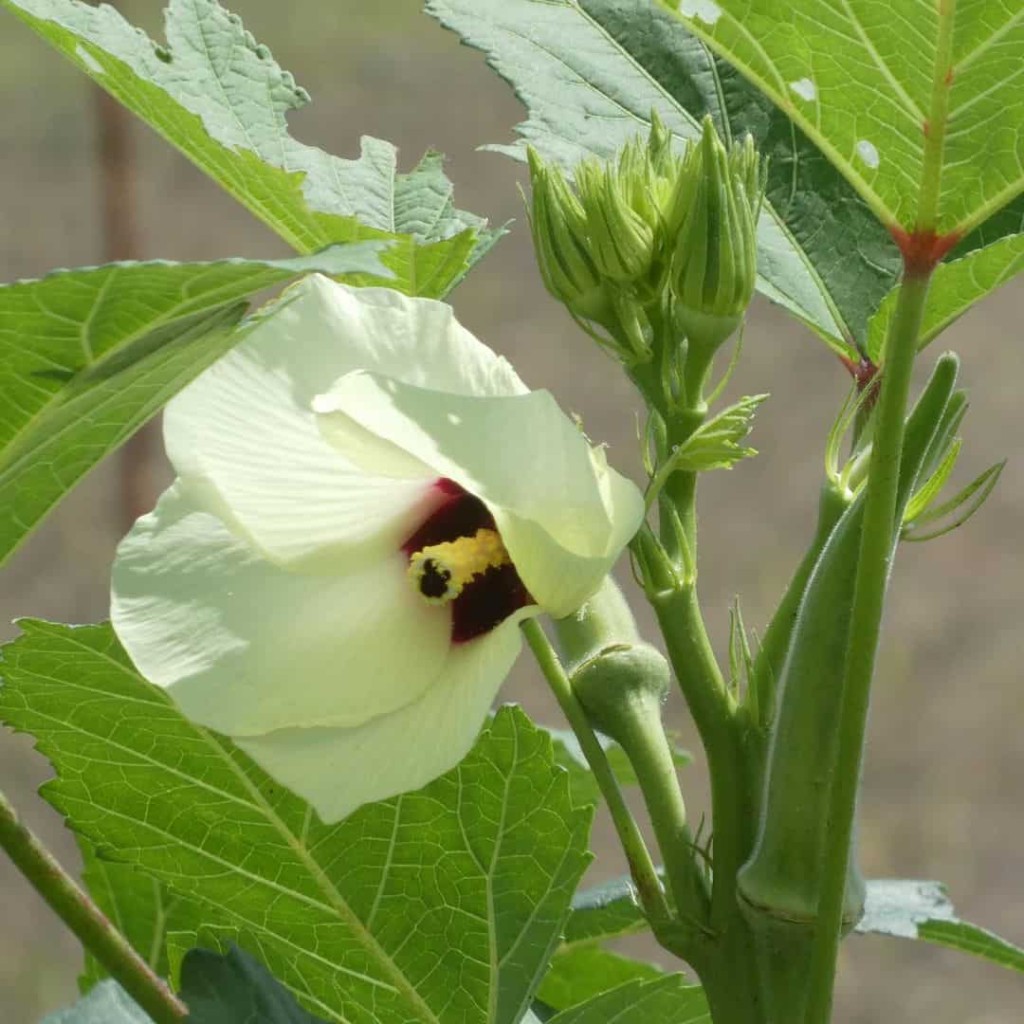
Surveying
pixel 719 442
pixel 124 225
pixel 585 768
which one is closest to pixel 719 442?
pixel 719 442

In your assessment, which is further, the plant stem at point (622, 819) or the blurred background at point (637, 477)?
the blurred background at point (637, 477)

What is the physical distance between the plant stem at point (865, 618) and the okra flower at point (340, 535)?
94mm

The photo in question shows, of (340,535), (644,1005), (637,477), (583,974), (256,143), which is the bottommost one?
(637,477)

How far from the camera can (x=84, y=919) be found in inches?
22.9

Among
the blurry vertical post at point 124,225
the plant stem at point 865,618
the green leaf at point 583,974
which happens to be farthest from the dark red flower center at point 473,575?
the blurry vertical post at point 124,225

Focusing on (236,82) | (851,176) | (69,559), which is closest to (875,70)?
(851,176)

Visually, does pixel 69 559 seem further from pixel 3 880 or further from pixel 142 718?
pixel 142 718

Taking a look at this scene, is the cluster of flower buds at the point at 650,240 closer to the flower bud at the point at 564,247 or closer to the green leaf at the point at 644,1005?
the flower bud at the point at 564,247

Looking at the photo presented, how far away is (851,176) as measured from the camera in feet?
1.92

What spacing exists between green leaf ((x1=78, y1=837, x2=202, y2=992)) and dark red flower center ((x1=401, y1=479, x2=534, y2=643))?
0.29 meters

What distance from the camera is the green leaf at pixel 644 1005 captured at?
602mm

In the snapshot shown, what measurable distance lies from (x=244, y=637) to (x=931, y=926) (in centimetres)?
36

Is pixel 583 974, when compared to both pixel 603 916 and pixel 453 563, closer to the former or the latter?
pixel 603 916

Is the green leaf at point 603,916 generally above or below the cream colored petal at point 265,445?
below
